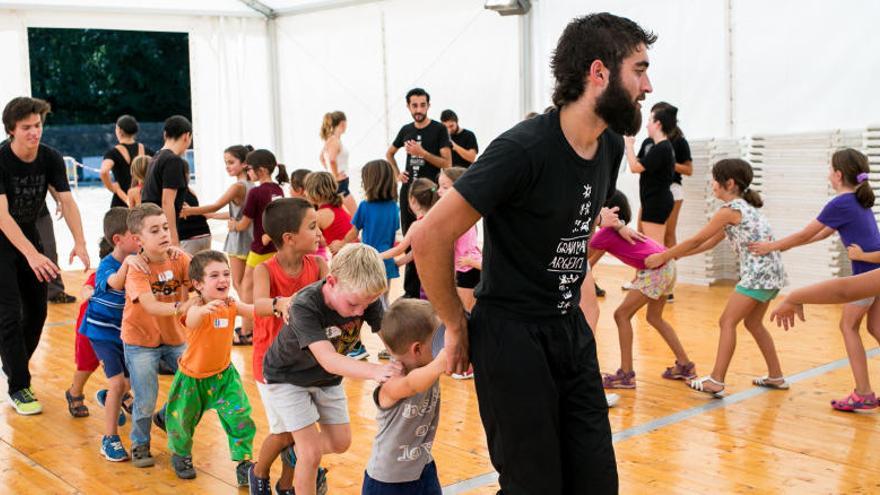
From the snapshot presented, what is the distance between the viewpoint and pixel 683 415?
5398 millimetres

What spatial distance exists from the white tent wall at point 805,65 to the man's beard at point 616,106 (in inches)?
291

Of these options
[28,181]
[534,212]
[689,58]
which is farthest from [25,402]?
[689,58]

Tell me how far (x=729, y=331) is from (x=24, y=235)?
165 inches

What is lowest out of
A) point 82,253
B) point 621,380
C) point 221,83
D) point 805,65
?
point 621,380

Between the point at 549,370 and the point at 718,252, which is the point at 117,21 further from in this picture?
the point at 549,370

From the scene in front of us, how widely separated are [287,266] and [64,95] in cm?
3109

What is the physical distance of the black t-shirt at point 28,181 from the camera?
219 inches

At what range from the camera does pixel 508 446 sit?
2.58 metres

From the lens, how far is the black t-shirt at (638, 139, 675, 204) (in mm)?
8539

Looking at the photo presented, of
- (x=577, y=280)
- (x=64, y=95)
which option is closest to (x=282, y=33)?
(x=577, y=280)

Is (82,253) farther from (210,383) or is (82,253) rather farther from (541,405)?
(541,405)

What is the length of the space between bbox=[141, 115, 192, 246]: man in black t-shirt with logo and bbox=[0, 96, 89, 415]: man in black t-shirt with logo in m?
1.08

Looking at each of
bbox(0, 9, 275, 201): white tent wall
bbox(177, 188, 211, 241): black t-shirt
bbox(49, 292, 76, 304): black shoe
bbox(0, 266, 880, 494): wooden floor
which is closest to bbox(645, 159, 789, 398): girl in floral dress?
bbox(0, 266, 880, 494): wooden floor

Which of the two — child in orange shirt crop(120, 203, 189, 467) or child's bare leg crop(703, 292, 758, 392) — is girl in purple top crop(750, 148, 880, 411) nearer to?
child's bare leg crop(703, 292, 758, 392)
